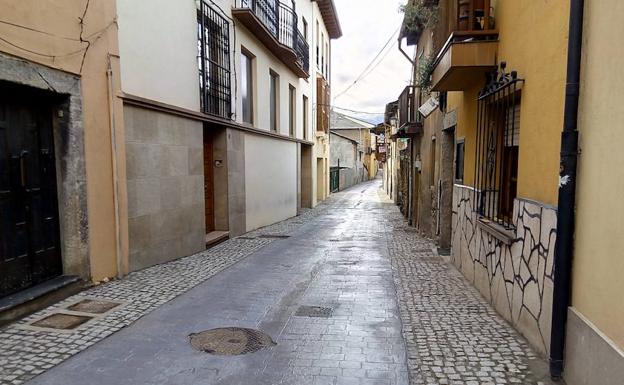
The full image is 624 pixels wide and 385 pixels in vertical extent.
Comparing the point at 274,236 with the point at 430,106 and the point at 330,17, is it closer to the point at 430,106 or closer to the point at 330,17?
the point at 430,106

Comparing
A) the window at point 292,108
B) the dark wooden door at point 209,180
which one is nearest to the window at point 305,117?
the window at point 292,108

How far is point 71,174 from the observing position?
213 inches

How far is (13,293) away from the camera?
4703mm

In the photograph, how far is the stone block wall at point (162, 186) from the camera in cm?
656

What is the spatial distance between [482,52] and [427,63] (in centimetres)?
378

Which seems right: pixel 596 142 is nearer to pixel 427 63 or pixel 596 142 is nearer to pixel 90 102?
pixel 90 102

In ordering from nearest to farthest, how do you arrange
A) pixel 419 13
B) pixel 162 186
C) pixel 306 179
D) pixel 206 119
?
pixel 162 186 < pixel 206 119 < pixel 419 13 < pixel 306 179

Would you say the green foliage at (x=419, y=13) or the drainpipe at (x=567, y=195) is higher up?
the green foliage at (x=419, y=13)

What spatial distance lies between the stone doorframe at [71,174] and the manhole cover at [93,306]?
0.61 meters

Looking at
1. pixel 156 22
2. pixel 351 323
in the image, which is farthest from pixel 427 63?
pixel 351 323

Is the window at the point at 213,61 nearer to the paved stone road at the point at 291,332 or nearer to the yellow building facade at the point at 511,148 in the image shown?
the paved stone road at the point at 291,332

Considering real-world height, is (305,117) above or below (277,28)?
below

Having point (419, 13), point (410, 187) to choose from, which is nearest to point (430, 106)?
point (419, 13)

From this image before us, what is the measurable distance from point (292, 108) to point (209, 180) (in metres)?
7.04
